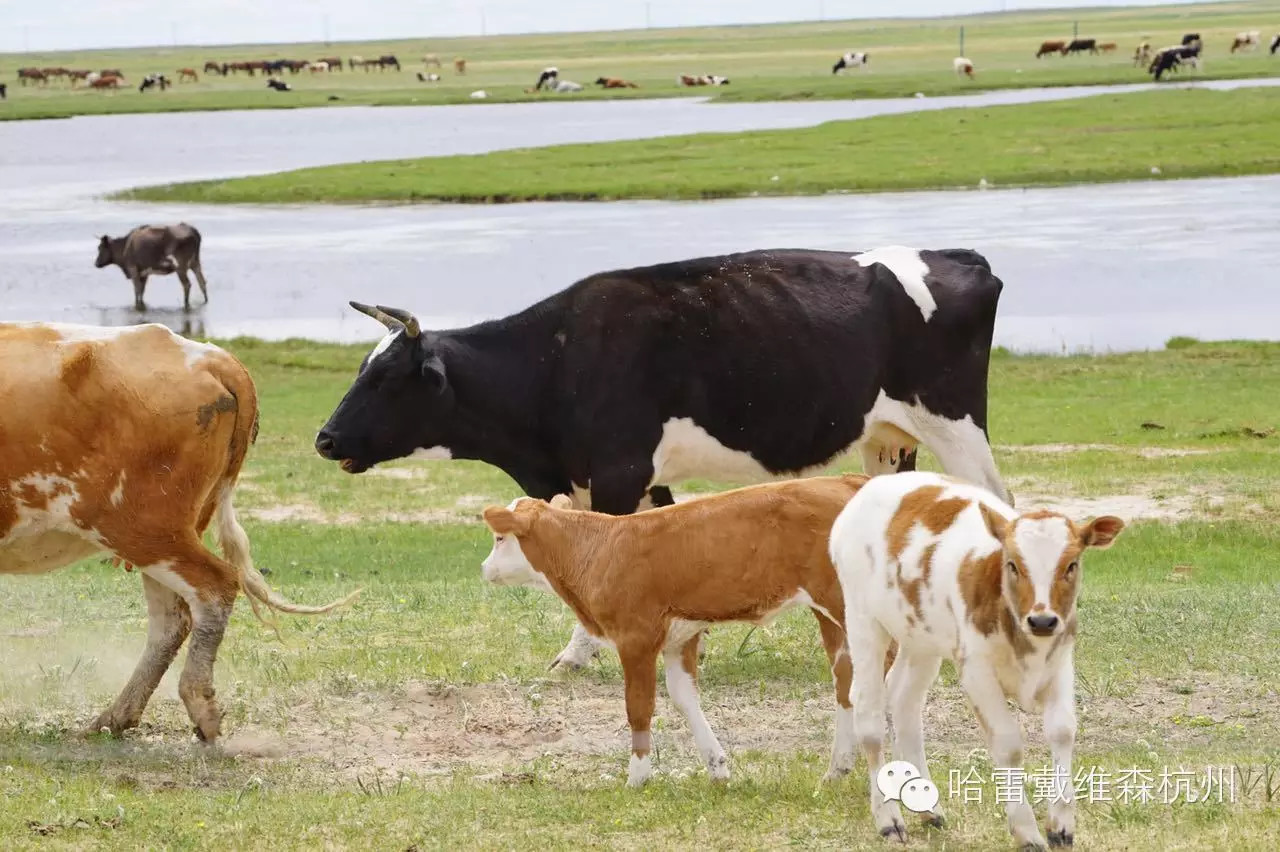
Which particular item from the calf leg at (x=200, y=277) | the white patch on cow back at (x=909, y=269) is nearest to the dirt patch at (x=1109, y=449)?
the white patch on cow back at (x=909, y=269)

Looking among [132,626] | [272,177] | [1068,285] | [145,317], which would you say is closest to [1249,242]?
[1068,285]

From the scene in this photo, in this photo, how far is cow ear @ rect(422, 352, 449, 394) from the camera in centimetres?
1170

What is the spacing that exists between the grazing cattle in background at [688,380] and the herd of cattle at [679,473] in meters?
0.02

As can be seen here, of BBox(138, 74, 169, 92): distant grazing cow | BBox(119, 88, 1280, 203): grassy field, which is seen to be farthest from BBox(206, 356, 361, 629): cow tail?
BBox(138, 74, 169, 92): distant grazing cow

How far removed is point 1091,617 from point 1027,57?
123 metres

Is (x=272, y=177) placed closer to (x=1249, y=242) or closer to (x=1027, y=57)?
(x=1249, y=242)

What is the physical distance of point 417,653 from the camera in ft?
36.9

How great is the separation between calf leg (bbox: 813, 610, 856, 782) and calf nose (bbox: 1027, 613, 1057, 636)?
162 centimetres

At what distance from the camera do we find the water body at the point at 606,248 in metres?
32.2

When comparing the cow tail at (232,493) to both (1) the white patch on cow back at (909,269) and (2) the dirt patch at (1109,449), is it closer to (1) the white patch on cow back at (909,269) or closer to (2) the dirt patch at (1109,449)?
(1) the white patch on cow back at (909,269)

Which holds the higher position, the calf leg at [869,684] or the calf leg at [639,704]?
the calf leg at [869,684]

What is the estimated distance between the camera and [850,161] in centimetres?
5731

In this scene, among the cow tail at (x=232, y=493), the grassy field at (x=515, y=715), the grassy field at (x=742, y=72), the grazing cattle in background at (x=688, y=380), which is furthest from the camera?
the grassy field at (x=742, y=72)

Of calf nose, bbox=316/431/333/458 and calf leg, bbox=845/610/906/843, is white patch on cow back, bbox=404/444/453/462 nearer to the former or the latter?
calf nose, bbox=316/431/333/458
